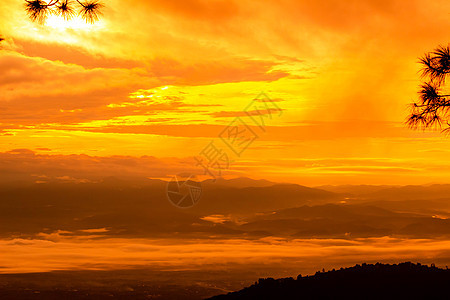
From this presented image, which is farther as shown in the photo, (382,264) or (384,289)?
(382,264)

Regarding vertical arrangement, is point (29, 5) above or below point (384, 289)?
above

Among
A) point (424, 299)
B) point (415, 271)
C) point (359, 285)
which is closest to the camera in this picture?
point (424, 299)

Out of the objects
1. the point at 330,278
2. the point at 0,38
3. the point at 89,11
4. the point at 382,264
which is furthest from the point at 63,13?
the point at 382,264

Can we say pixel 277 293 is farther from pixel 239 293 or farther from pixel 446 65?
pixel 446 65

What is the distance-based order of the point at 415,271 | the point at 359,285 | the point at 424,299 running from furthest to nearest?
1. the point at 415,271
2. the point at 359,285
3. the point at 424,299

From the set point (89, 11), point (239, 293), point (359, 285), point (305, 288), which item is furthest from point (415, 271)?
point (89, 11)

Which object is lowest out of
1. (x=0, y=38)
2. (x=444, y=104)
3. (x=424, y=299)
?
(x=424, y=299)
